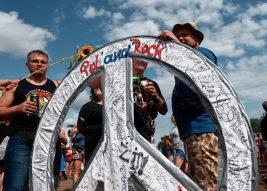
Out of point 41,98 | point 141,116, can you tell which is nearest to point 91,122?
point 41,98

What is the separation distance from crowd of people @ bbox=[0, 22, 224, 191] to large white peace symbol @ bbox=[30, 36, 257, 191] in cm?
20

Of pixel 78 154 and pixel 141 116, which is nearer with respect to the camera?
pixel 141 116

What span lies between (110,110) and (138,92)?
1.24ft

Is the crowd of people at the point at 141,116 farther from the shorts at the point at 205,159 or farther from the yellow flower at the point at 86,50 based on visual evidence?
the yellow flower at the point at 86,50

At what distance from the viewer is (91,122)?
3.39 m

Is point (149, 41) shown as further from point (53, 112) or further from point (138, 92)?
point (53, 112)

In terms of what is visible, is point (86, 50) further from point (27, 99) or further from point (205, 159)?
point (205, 159)

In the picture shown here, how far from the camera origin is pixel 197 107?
2207mm

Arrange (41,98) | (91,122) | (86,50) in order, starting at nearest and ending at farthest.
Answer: (86,50) < (41,98) < (91,122)

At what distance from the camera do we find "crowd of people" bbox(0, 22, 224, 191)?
7.16 ft

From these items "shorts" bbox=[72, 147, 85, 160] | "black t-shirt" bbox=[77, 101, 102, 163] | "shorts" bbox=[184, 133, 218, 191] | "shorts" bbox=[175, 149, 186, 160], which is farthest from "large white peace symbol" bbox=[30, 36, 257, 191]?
"shorts" bbox=[175, 149, 186, 160]

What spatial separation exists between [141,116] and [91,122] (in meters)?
0.95

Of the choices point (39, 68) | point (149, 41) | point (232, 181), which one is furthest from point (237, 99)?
point (39, 68)

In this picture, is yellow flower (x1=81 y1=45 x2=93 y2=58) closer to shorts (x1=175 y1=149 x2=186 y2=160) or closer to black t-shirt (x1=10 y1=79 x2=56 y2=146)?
black t-shirt (x1=10 y1=79 x2=56 y2=146)
